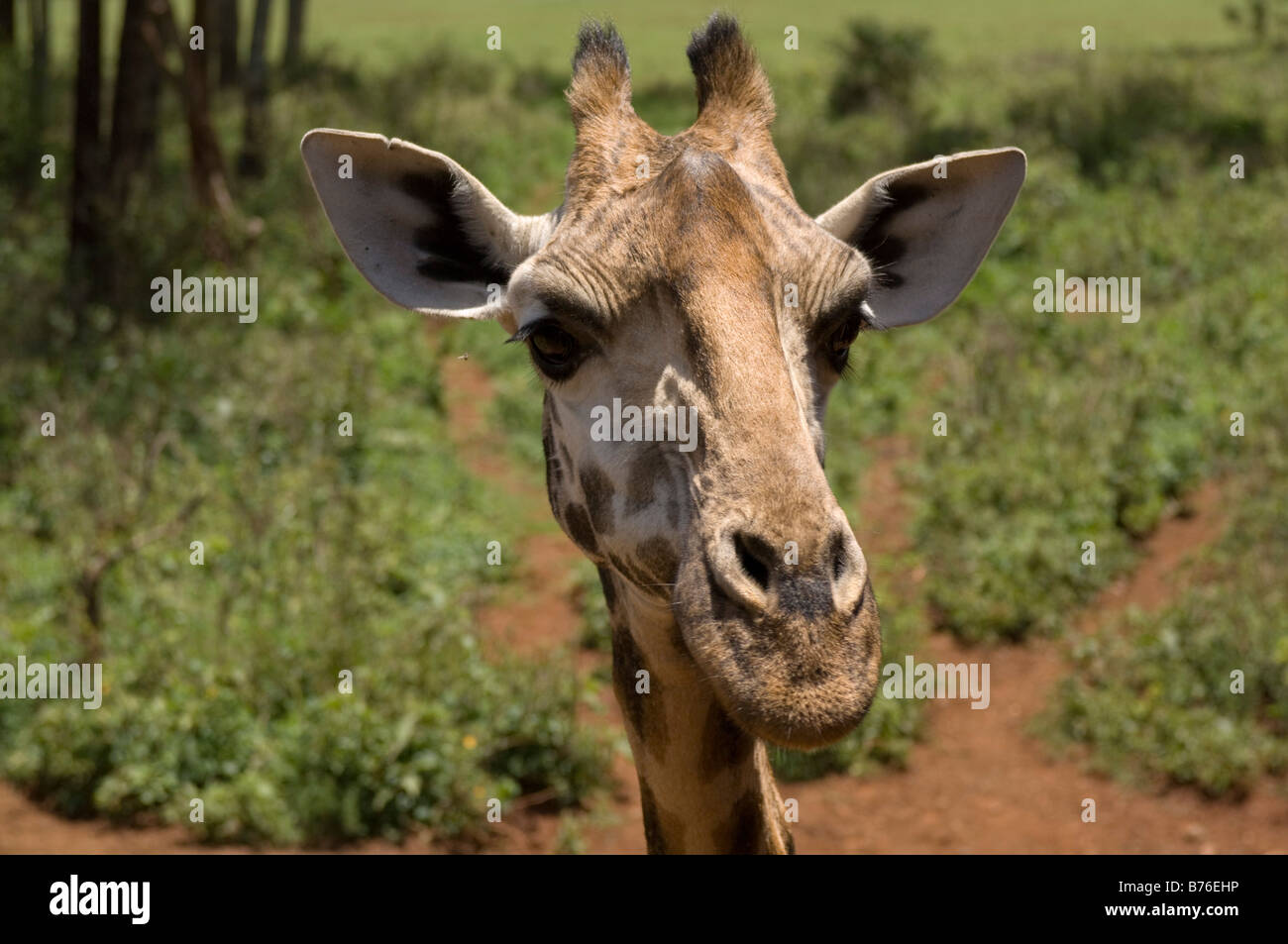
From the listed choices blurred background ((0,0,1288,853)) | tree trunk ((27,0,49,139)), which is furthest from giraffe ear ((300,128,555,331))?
tree trunk ((27,0,49,139))

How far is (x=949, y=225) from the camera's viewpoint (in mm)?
4180

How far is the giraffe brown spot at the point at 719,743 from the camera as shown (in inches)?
142

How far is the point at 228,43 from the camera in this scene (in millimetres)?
25938

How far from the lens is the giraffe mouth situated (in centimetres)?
271

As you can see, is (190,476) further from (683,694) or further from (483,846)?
(683,694)

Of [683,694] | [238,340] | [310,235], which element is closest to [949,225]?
A: [683,694]

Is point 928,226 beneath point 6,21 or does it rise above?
beneath

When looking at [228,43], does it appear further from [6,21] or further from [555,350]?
[555,350]

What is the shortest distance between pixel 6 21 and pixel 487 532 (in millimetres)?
16072

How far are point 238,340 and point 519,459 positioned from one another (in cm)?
323

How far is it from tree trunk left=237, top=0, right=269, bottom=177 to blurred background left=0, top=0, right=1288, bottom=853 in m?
0.05

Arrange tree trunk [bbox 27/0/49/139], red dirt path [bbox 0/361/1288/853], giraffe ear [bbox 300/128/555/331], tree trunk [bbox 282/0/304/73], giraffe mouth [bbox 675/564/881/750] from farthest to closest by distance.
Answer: tree trunk [bbox 282/0/304/73] → tree trunk [bbox 27/0/49/139] → red dirt path [bbox 0/361/1288/853] → giraffe ear [bbox 300/128/555/331] → giraffe mouth [bbox 675/564/881/750]

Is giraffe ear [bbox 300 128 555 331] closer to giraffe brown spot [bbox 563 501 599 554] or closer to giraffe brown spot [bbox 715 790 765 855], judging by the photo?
giraffe brown spot [bbox 563 501 599 554]

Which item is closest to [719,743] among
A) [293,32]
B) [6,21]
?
[6,21]
